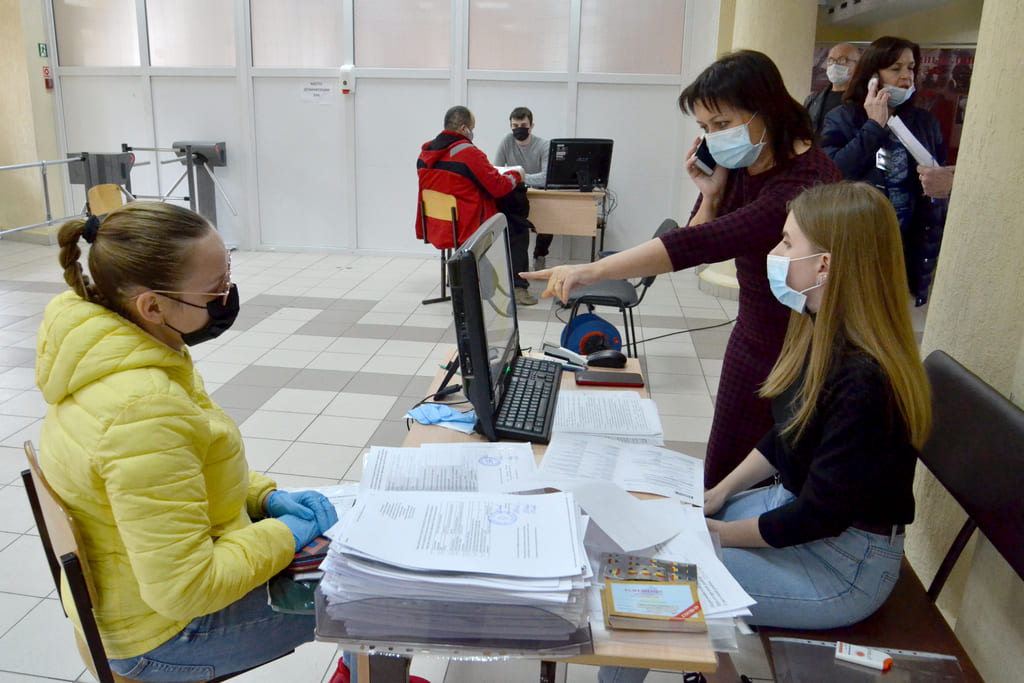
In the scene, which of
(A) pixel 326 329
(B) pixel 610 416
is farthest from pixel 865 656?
(A) pixel 326 329

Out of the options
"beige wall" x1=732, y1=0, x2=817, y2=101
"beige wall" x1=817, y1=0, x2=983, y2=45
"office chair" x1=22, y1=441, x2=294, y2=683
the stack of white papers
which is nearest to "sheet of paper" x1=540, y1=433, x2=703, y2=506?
the stack of white papers

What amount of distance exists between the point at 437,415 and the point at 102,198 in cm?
480

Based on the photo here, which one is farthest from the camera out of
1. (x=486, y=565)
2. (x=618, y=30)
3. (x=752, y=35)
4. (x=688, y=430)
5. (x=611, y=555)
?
(x=618, y=30)

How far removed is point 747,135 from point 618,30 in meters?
5.52

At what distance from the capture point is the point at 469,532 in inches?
42.2

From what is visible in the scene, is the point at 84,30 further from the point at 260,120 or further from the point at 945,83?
the point at 945,83

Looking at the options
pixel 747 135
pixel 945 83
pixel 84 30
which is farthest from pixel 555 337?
pixel 84 30

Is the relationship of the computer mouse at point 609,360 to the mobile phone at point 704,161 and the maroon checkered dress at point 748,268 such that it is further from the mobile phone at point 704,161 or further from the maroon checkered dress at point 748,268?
the mobile phone at point 704,161

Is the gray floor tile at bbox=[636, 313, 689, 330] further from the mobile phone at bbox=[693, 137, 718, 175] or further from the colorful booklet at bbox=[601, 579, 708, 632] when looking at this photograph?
the colorful booklet at bbox=[601, 579, 708, 632]

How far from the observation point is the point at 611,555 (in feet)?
3.70

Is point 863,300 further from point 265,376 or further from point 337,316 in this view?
point 337,316

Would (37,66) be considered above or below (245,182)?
above

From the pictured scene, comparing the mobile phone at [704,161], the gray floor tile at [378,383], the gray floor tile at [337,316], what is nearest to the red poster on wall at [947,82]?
the gray floor tile at [337,316]

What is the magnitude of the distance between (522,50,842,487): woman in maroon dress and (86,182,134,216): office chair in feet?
15.6
